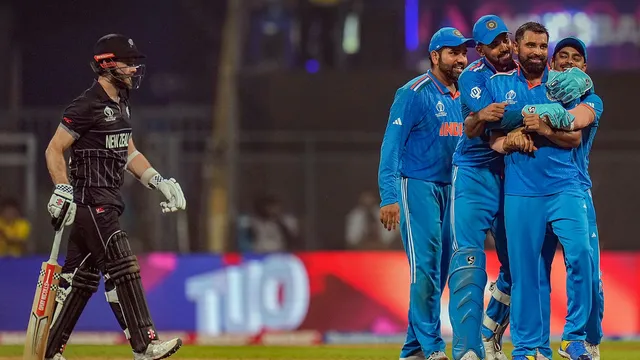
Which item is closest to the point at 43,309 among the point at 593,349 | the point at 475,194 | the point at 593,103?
the point at 475,194

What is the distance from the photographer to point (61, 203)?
834cm

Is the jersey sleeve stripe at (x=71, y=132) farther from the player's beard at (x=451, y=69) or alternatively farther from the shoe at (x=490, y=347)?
the shoe at (x=490, y=347)

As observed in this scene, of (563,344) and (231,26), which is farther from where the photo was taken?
(231,26)

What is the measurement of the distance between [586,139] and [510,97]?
25.5 inches

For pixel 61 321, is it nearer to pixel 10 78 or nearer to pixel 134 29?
pixel 10 78

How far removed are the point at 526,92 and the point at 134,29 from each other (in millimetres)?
16301

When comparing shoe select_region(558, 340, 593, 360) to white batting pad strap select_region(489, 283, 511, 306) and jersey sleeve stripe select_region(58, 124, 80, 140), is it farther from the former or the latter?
jersey sleeve stripe select_region(58, 124, 80, 140)

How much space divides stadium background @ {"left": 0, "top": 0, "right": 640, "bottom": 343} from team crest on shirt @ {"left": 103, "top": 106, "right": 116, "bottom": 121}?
6.83 metres

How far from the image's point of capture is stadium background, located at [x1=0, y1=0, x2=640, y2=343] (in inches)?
607

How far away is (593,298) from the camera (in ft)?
27.5

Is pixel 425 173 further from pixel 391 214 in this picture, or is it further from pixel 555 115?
pixel 555 115

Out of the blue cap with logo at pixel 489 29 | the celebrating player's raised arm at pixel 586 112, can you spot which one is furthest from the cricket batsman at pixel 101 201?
the celebrating player's raised arm at pixel 586 112

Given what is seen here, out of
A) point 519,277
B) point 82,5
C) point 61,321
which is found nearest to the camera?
point 519,277

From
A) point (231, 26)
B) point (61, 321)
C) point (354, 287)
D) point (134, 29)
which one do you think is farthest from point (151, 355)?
point (134, 29)
